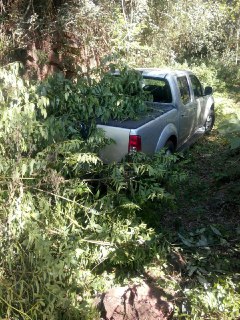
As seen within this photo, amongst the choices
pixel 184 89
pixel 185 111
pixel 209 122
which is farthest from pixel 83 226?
pixel 209 122

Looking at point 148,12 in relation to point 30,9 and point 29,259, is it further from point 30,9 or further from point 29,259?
point 29,259

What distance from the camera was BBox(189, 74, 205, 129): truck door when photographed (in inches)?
313

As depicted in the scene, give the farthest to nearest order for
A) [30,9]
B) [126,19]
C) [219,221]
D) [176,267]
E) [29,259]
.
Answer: [126,19] → [30,9] → [219,221] → [176,267] → [29,259]

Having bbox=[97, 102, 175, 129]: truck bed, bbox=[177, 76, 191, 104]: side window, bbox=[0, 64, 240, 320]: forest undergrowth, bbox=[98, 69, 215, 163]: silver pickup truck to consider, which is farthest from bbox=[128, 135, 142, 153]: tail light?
bbox=[177, 76, 191, 104]: side window

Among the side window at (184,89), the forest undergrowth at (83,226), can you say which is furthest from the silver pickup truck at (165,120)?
the forest undergrowth at (83,226)

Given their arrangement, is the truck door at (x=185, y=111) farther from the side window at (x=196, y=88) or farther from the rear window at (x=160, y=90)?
the side window at (x=196, y=88)

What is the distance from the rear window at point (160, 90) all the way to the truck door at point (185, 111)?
302 mm

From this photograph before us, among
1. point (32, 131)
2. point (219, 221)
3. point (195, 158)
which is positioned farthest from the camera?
point (195, 158)

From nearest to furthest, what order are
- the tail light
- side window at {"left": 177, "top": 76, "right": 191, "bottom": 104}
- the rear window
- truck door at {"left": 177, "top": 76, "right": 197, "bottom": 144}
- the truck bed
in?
the tail light < the truck bed < the rear window < truck door at {"left": 177, "top": 76, "right": 197, "bottom": 144} < side window at {"left": 177, "top": 76, "right": 191, "bottom": 104}

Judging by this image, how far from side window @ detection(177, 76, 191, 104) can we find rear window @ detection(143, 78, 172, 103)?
42cm

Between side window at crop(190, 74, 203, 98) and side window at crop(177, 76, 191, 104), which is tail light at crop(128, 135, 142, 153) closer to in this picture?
side window at crop(177, 76, 191, 104)

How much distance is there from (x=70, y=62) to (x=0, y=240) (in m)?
7.43

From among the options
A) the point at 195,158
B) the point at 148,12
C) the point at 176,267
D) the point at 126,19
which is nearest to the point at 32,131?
the point at 176,267

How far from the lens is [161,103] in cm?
659
